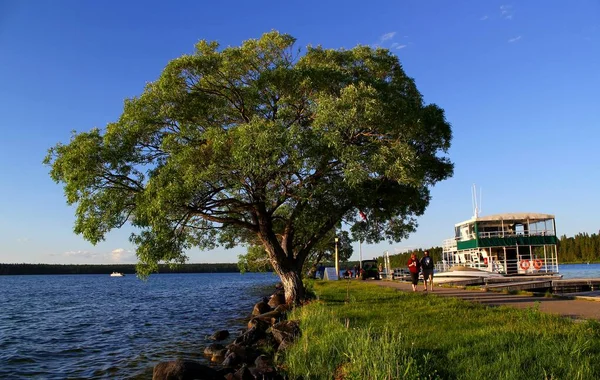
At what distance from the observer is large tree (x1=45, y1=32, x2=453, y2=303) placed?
55.7 feet

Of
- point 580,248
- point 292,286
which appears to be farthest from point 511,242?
point 580,248

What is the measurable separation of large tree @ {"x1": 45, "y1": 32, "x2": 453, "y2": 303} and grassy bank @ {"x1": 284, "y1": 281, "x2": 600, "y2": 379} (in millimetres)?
5855

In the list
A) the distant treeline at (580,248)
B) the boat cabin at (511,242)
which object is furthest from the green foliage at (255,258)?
the distant treeline at (580,248)

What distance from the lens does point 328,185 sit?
64.1ft

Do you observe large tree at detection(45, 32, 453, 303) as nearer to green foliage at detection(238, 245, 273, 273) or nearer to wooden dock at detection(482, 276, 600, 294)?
wooden dock at detection(482, 276, 600, 294)

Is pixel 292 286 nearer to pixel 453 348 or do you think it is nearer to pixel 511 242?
pixel 453 348

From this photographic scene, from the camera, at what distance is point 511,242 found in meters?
38.6

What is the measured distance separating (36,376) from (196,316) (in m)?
15.3

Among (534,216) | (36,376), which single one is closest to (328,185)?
(36,376)

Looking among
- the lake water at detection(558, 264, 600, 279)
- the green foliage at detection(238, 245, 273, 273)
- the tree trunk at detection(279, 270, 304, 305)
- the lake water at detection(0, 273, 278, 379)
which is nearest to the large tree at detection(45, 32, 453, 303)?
the tree trunk at detection(279, 270, 304, 305)

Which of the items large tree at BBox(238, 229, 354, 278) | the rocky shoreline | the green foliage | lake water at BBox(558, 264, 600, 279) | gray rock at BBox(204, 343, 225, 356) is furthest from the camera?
lake water at BBox(558, 264, 600, 279)

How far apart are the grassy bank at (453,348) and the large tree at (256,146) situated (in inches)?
231

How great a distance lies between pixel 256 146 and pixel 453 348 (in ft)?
31.9

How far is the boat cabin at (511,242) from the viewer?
38188 mm
